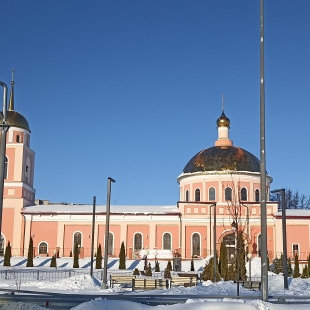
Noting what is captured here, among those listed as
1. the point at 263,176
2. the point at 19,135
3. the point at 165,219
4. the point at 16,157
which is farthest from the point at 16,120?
the point at 263,176

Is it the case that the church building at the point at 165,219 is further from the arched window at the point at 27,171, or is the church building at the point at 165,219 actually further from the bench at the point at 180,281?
the bench at the point at 180,281

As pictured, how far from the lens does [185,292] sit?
20.5 meters

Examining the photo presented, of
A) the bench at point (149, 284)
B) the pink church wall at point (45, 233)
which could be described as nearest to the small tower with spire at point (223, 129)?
the pink church wall at point (45, 233)

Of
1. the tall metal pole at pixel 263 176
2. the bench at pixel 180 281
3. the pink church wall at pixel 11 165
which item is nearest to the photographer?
the tall metal pole at pixel 263 176

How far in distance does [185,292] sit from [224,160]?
31063 millimetres

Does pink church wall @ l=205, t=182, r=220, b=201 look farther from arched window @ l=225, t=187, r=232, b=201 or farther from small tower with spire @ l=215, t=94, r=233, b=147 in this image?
small tower with spire @ l=215, t=94, r=233, b=147

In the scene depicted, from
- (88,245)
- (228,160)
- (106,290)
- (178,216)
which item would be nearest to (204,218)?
(178,216)

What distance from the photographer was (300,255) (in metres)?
48.2

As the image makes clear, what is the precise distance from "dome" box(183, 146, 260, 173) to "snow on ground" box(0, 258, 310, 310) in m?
9.72

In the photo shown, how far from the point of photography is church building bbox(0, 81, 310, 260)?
1927 inches

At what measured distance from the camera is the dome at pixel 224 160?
5059cm

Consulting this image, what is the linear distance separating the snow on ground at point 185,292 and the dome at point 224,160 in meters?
9.72

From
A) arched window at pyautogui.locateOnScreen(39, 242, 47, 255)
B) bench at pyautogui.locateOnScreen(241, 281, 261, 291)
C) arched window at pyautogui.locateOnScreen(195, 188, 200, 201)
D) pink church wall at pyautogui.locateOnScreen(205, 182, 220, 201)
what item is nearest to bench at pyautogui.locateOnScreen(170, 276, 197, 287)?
bench at pyautogui.locateOnScreen(241, 281, 261, 291)

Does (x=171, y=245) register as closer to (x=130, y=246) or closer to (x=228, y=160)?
(x=130, y=246)
